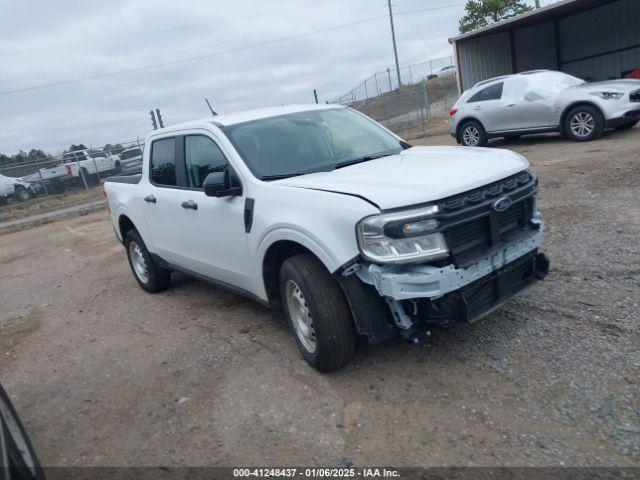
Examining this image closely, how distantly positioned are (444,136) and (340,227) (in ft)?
53.5

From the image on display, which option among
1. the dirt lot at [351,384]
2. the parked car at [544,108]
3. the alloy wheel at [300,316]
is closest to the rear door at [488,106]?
the parked car at [544,108]

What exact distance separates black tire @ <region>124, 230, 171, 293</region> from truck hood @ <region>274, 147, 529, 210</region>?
2784 mm

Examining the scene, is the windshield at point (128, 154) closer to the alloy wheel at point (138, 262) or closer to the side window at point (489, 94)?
the side window at point (489, 94)

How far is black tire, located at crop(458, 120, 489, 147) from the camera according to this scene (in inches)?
522

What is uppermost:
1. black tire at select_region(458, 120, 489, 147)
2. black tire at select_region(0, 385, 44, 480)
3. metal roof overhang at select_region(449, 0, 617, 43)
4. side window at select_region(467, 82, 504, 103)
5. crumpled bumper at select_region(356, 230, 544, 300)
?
metal roof overhang at select_region(449, 0, 617, 43)

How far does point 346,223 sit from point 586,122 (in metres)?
9.86

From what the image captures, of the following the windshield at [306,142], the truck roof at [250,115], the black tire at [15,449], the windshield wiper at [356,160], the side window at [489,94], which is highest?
the truck roof at [250,115]

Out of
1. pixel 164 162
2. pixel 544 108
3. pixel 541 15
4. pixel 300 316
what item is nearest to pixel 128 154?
pixel 541 15

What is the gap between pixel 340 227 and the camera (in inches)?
133

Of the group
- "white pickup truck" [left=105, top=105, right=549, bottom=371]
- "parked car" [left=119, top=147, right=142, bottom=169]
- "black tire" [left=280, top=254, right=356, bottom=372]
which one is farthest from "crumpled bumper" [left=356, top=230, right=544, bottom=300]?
"parked car" [left=119, top=147, right=142, bottom=169]

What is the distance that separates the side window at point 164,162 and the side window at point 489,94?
31.2 ft

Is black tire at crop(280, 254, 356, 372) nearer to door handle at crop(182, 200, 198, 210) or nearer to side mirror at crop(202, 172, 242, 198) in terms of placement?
side mirror at crop(202, 172, 242, 198)

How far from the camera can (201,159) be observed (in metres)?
4.86

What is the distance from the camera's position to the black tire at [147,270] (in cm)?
621
